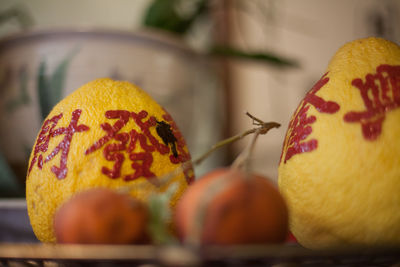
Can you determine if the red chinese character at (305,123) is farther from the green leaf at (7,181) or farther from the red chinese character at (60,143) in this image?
the green leaf at (7,181)

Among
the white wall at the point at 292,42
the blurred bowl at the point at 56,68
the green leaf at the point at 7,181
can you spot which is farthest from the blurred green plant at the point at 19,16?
the white wall at the point at 292,42

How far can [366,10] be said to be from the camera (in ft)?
2.96

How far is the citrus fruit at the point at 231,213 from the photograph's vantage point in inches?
6.0

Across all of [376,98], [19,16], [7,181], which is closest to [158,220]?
[376,98]

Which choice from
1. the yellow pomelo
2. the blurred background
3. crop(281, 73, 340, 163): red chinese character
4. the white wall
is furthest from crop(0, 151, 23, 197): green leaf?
the white wall

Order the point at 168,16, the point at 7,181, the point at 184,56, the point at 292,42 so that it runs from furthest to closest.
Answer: the point at 292,42 < the point at 168,16 < the point at 184,56 < the point at 7,181

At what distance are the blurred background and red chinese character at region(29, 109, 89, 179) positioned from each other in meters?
0.16

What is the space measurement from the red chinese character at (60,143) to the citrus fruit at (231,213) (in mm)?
92

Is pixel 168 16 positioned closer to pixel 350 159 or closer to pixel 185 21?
pixel 185 21

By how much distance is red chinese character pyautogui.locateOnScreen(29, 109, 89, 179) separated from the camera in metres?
0.22

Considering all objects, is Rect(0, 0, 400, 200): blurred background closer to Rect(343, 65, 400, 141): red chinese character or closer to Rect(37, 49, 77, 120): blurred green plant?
Rect(37, 49, 77, 120): blurred green plant

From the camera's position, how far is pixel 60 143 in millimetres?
229

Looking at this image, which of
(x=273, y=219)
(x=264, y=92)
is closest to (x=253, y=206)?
(x=273, y=219)

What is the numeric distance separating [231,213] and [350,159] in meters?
0.09
